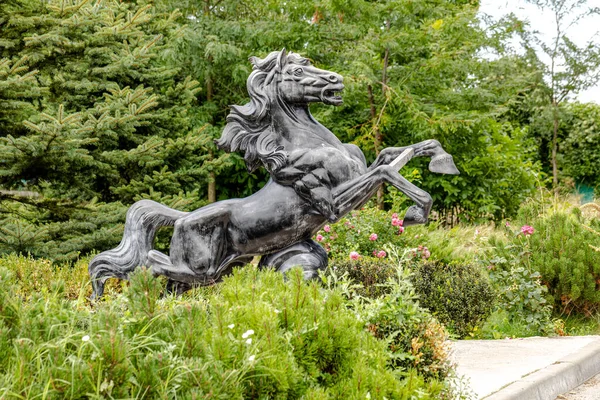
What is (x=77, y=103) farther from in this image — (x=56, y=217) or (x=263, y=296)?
(x=263, y=296)

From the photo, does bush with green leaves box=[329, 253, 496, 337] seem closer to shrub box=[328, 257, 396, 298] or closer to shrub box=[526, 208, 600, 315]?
shrub box=[328, 257, 396, 298]

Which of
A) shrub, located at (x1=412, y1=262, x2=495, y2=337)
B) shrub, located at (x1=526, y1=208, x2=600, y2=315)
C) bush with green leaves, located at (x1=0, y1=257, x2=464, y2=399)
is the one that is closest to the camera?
bush with green leaves, located at (x1=0, y1=257, x2=464, y2=399)

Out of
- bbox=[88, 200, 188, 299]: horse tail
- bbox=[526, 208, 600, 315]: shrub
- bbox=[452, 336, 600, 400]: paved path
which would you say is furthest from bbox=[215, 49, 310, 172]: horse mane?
bbox=[526, 208, 600, 315]: shrub

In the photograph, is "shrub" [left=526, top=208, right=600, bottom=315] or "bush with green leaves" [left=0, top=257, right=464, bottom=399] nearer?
"bush with green leaves" [left=0, top=257, right=464, bottom=399]

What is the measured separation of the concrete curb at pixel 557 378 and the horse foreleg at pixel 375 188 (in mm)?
1338

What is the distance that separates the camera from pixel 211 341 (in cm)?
293

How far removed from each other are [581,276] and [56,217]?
6.98m

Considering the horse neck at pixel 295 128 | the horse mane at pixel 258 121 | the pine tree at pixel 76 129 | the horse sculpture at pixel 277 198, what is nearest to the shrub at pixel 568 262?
the horse sculpture at pixel 277 198

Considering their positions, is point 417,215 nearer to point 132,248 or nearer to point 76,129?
point 132,248

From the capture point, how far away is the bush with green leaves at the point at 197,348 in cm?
245

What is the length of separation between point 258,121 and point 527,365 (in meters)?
2.98

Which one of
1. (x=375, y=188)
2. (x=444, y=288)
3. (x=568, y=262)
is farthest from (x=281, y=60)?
(x=568, y=262)

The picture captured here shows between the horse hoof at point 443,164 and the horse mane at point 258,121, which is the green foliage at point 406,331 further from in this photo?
the horse mane at point 258,121

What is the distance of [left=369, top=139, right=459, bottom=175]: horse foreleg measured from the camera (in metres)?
5.45
